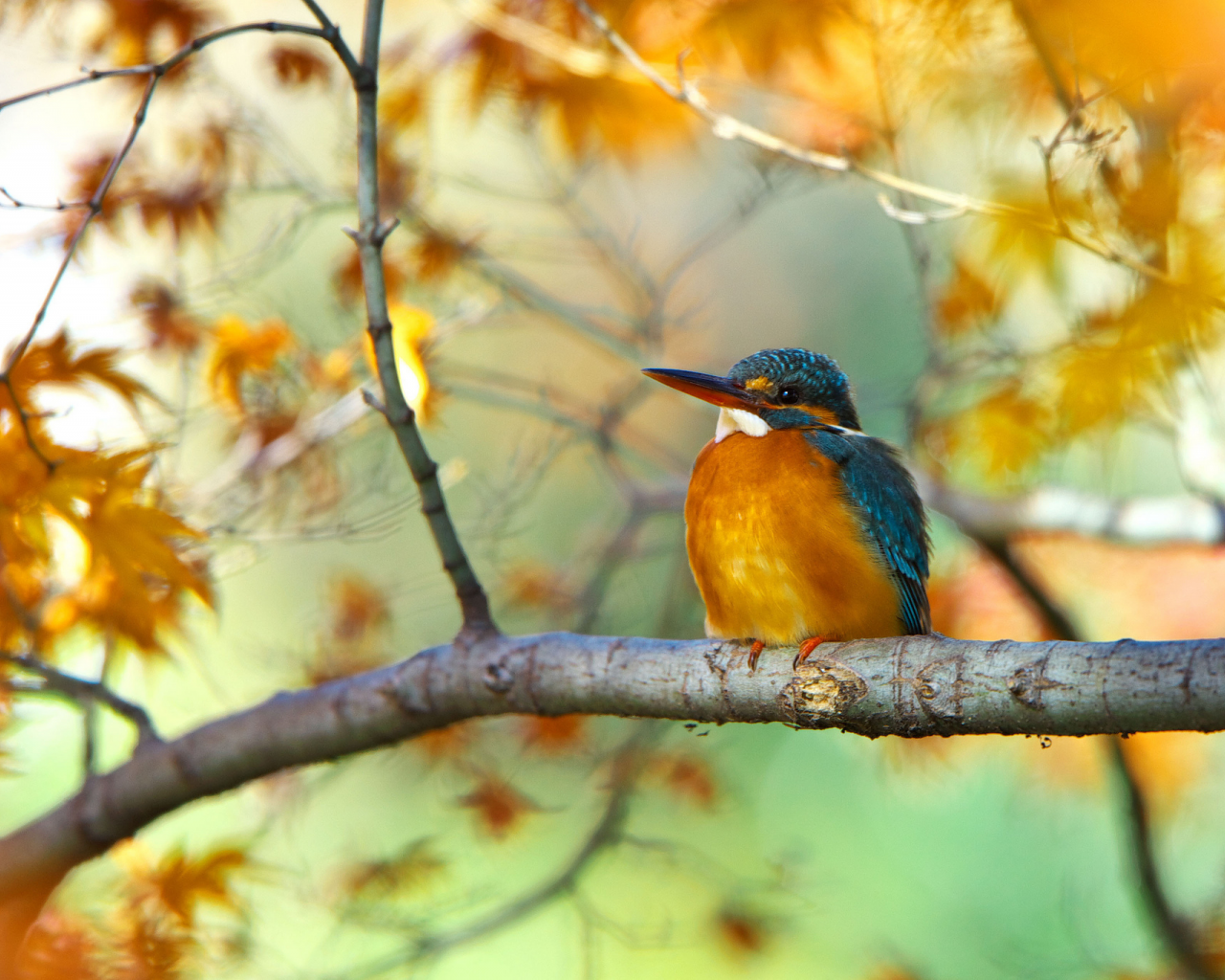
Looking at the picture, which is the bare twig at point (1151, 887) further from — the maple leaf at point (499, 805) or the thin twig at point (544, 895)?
the maple leaf at point (499, 805)

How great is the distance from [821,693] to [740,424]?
984mm

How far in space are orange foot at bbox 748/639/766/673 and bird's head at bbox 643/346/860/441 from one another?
649 mm

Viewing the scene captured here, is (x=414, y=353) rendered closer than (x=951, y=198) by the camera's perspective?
No

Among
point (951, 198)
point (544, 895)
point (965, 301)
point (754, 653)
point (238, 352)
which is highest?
point (965, 301)

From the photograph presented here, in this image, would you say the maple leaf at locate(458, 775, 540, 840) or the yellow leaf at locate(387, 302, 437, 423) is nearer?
the yellow leaf at locate(387, 302, 437, 423)

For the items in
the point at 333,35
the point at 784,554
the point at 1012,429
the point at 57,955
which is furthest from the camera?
the point at 1012,429

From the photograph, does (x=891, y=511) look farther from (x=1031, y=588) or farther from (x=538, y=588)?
(x=538, y=588)

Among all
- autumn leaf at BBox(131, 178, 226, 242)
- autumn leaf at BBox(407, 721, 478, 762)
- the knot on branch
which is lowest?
the knot on branch

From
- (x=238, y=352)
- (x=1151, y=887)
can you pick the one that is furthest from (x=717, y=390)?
(x=1151, y=887)

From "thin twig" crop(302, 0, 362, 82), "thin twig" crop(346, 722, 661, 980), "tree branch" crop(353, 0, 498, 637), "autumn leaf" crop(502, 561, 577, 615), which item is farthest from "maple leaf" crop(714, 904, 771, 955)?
"thin twig" crop(302, 0, 362, 82)

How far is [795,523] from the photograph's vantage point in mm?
2225

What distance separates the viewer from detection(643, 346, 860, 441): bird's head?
2527 millimetres

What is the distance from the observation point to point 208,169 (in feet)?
10.9

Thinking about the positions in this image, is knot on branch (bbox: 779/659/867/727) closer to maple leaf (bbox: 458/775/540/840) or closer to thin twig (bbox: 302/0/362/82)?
thin twig (bbox: 302/0/362/82)
